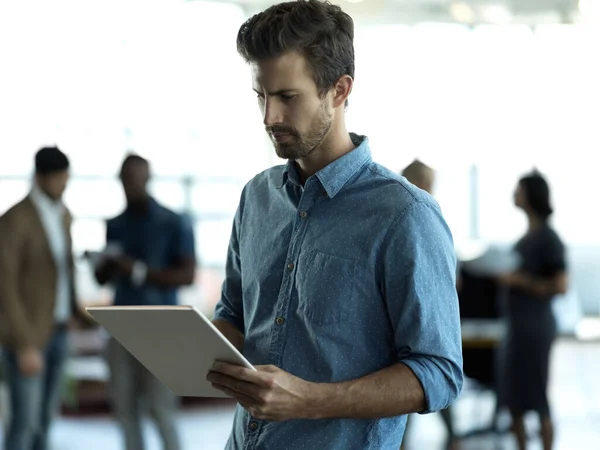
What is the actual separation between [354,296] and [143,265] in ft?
8.48

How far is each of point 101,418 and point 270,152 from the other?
3.06 m

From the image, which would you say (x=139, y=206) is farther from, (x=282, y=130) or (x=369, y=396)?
(x=369, y=396)

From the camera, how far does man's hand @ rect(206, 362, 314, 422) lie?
138 centimetres

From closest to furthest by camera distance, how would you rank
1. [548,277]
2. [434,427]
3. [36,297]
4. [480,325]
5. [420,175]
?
[420,175], [36,297], [548,277], [480,325], [434,427]

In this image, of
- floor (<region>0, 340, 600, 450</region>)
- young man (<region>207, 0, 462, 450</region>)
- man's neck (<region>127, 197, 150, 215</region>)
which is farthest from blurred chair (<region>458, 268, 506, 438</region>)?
young man (<region>207, 0, 462, 450</region>)

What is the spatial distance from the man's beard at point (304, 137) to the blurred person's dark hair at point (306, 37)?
4cm

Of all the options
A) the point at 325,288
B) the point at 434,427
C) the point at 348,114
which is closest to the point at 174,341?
the point at 325,288

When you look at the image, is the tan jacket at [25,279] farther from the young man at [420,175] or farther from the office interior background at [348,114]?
the office interior background at [348,114]

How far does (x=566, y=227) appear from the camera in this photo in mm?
9531

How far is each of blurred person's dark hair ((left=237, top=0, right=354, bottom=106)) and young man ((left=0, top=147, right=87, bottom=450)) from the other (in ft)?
8.16

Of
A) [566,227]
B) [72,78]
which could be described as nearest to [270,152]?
[72,78]

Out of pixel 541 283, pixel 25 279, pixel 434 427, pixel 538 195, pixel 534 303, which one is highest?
pixel 538 195

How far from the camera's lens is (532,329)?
4512 millimetres

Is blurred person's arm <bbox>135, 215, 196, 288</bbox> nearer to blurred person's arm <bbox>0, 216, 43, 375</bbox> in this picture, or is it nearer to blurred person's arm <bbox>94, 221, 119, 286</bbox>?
blurred person's arm <bbox>94, 221, 119, 286</bbox>
